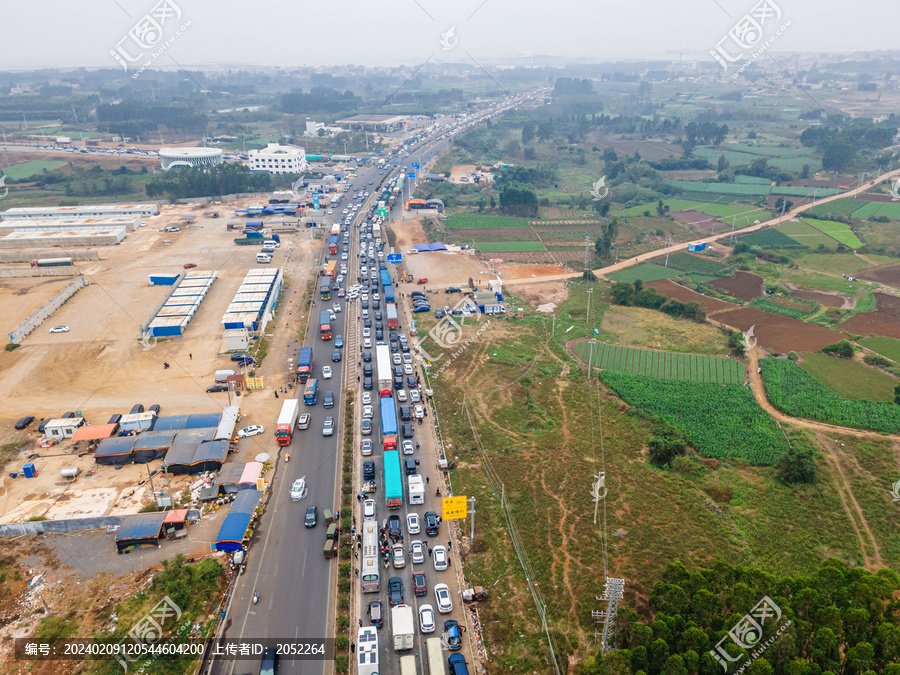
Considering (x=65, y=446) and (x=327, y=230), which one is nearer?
(x=65, y=446)

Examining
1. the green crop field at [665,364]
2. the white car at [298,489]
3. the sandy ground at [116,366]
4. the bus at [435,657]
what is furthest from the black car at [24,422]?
the green crop field at [665,364]

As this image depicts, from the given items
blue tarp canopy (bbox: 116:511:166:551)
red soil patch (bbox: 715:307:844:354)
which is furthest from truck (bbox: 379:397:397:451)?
red soil patch (bbox: 715:307:844:354)

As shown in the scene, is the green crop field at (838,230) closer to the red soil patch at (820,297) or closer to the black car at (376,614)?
the red soil patch at (820,297)

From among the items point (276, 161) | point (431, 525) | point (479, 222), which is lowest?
point (431, 525)

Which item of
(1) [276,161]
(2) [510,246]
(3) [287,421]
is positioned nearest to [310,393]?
(3) [287,421]

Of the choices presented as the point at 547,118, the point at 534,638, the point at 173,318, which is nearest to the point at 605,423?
the point at 534,638

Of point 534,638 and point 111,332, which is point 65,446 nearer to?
point 111,332

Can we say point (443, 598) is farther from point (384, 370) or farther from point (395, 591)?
point (384, 370)
